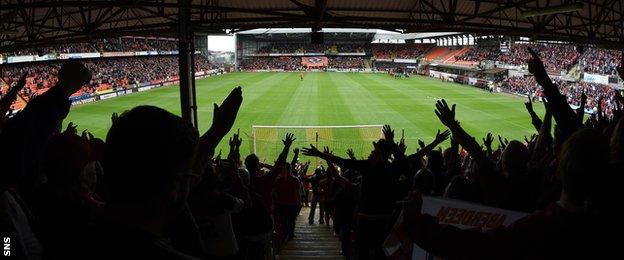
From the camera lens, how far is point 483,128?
24984 mm

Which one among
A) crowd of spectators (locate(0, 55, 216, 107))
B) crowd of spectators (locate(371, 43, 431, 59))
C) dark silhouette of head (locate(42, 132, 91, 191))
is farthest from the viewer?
crowd of spectators (locate(371, 43, 431, 59))

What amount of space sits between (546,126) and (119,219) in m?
4.14

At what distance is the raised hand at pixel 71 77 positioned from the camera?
174cm

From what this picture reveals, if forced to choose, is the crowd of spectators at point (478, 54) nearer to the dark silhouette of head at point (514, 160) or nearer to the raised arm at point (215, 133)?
the dark silhouette of head at point (514, 160)

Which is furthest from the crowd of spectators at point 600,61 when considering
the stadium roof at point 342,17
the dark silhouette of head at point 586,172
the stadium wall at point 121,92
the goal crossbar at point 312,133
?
the stadium wall at point 121,92

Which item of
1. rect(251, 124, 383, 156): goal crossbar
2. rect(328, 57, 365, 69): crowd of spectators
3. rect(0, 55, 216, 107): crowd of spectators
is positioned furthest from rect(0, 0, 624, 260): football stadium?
rect(328, 57, 365, 69): crowd of spectators

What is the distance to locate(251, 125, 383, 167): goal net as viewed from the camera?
19.0 metres

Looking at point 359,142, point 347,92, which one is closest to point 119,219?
point 359,142

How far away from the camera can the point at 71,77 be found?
1.77m

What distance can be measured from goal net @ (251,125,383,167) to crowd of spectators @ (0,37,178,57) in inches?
863

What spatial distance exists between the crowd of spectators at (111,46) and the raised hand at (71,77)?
3785cm

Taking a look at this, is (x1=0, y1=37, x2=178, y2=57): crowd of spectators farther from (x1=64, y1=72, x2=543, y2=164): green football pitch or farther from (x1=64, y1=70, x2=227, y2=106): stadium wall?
(x1=64, y1=72, x2=543, y2=164): green football pitch

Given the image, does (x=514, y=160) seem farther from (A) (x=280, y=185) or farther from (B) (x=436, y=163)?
(A) (x=280, y=185)

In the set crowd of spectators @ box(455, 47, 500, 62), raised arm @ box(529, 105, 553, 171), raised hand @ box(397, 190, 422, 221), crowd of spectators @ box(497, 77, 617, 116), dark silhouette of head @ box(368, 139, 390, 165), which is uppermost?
crowd of spectators @ box(455, 47, 500, 62)
